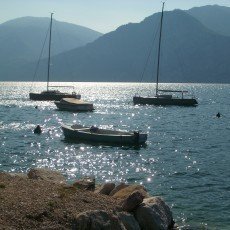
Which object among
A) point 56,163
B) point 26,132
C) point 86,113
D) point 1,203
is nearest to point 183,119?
point 86,113

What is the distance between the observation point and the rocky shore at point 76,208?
14695mm

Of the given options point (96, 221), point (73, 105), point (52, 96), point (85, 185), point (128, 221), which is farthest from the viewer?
point (52, 96)

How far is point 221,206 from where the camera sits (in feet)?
74.6

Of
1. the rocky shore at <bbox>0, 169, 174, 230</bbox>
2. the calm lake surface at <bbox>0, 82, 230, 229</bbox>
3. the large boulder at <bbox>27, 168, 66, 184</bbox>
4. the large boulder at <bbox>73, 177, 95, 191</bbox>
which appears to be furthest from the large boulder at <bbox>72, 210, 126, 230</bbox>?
the large boulder at <bbox>27, 168, 66, 184</bbox>

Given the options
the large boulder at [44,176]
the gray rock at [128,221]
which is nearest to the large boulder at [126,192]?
the gray rock at [128,221]

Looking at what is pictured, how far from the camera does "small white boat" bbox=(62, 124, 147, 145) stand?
1775 inches

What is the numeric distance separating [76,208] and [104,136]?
2924cm

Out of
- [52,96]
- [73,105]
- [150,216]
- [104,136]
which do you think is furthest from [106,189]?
[52,96]

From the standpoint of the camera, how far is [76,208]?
16219 millimetres

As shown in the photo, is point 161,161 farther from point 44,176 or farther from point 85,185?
point 85,185

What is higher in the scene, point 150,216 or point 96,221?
point 96,221

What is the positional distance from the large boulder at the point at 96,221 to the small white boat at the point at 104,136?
29735 millimetres

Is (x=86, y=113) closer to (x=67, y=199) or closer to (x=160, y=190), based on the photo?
(x=160, y=190)

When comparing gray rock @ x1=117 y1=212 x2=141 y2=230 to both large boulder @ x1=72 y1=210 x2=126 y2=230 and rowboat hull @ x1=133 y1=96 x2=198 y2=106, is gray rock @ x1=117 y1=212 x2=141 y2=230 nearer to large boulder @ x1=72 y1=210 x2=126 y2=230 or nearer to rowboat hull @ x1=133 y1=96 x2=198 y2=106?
large boulder @ x1=72 y1=210 x2=126 y2=230
